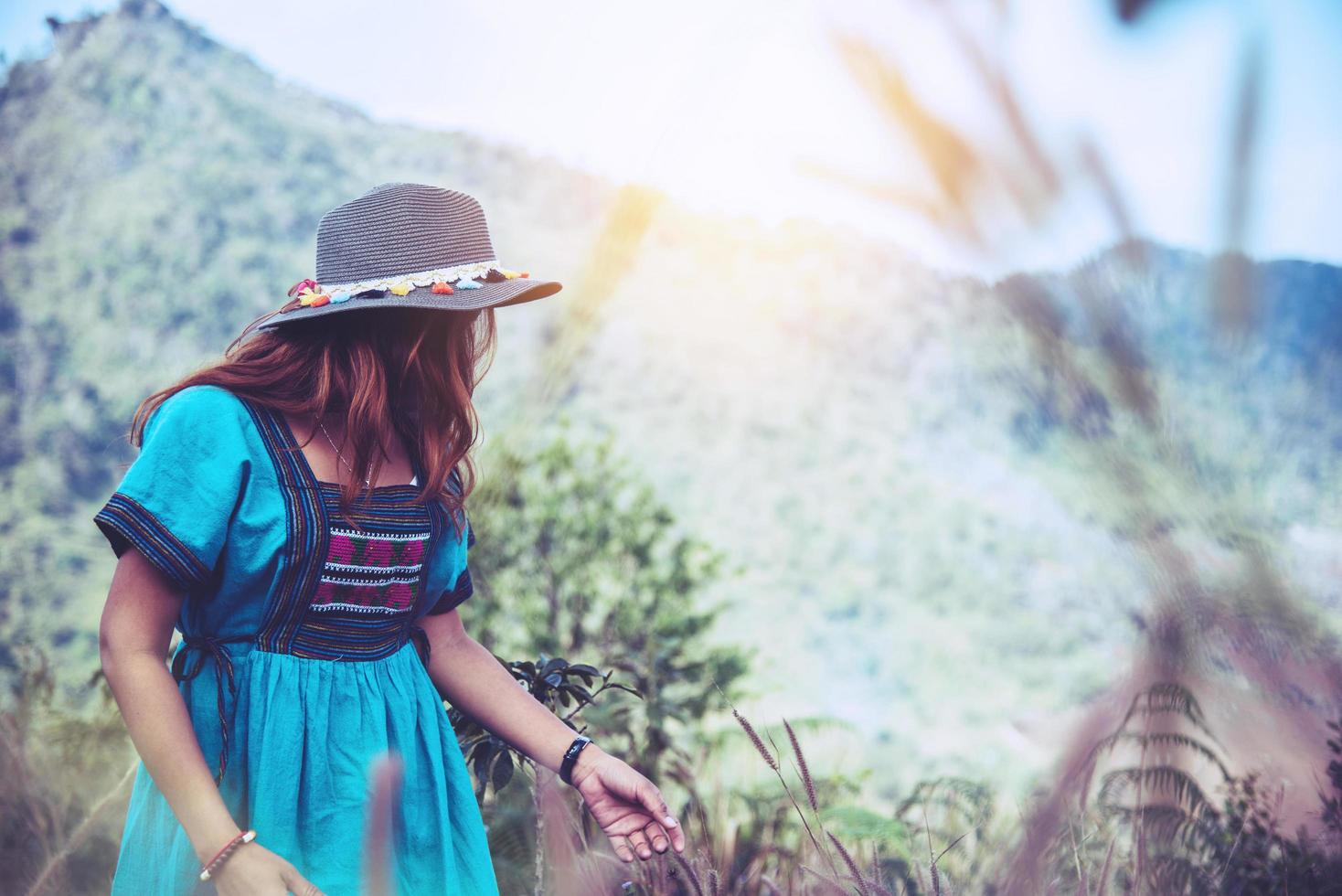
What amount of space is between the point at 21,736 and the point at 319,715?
216 cm

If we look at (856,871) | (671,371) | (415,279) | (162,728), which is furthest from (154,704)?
(671,371)

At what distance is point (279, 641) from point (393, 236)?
1.51 feet

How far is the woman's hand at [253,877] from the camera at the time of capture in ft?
3.04

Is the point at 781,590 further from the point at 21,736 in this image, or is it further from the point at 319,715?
the point at 319,715

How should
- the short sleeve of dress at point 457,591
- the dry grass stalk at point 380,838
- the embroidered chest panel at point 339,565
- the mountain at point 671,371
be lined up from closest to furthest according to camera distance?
the dry grass stalk at point 380,838, the embroidered chest panel at point 339,565, the short sleeve of dress at point 457,591, the mountain at point 671,371

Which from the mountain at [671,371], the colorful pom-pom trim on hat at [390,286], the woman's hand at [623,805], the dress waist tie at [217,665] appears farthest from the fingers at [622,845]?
the mountain at [671,371]

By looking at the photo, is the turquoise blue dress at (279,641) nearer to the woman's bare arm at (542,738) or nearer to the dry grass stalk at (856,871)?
the woman's bare arm at (542,738)

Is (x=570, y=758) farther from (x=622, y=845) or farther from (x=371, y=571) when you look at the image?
(x=371, y=571)

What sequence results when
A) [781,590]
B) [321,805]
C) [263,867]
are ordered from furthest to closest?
[781,590] → [321,805] → [263,867]

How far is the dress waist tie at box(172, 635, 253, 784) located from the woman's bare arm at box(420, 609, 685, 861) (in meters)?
0.27

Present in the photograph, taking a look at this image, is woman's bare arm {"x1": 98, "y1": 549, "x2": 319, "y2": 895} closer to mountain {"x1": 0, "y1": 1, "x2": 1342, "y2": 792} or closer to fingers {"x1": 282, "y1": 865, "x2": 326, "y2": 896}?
fingers {"x1": 282, "y1": 865, "x2": 326, "y2": 896}

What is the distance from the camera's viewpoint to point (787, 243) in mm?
6406

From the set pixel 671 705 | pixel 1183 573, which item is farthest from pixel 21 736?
pixel 1183 573

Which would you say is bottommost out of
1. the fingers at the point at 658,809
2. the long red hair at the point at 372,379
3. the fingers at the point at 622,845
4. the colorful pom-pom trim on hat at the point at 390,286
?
the fingers at the point at 622,845
